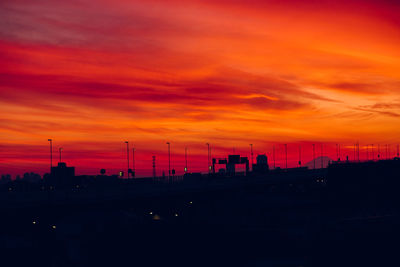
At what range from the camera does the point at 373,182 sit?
16775 cm

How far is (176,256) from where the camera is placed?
103250mm

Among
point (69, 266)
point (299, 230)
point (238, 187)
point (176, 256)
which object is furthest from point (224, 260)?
point (238, 187)

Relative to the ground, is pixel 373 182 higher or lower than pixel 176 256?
higher

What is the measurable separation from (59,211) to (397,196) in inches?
4190

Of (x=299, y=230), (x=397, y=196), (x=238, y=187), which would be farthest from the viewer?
(x=397, y=196)

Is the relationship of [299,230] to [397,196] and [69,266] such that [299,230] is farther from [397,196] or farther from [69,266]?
[397,196]

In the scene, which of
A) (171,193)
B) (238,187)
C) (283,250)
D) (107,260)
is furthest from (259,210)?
(107,260)

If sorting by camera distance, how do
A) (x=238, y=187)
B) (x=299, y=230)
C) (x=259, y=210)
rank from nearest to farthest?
(x=299, y=230) < (x=238, y=187) < (x=259, y=210)

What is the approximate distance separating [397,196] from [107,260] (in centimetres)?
10082

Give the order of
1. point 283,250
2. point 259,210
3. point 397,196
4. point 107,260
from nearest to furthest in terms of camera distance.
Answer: point 107,260 < point 283,250 < point 397,196 < point 259,210

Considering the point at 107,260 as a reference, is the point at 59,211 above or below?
above

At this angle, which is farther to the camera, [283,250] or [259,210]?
[259,210]

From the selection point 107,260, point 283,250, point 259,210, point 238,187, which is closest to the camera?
point 107,260

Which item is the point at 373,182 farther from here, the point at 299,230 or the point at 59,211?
the point at 59,211
